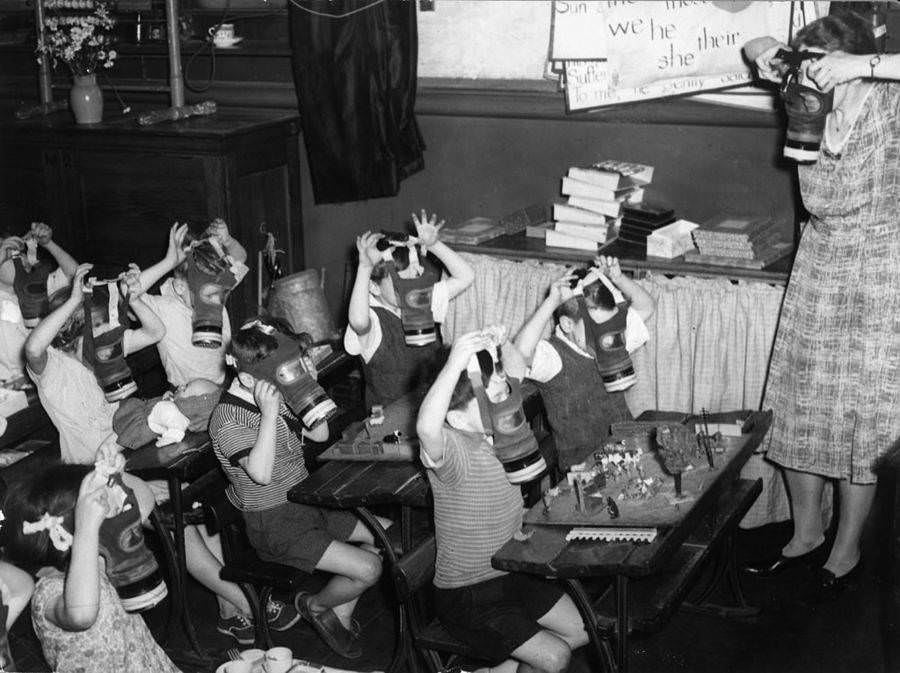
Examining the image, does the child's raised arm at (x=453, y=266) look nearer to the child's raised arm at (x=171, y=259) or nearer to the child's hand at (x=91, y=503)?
the child's raised arm at (x=171, y=259)

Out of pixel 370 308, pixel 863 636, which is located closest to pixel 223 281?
pixel 370 308

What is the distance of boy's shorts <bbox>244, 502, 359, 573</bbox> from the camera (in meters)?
4.39

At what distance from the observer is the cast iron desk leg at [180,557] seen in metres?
4.41

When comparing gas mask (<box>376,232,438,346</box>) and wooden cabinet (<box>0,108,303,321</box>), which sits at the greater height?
wooden cabinet (<box>0,108,303,321</box>)

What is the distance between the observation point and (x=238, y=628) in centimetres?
483

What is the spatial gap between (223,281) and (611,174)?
186 cm

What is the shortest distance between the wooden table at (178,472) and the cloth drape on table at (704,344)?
165 cm

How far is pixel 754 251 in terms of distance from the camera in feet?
17.1

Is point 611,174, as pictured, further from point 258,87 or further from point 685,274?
point 258,87

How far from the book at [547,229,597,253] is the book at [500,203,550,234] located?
0.26m

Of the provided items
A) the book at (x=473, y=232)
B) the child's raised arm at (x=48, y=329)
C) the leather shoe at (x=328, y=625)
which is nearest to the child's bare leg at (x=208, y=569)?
the leather shoe at (x=328, y=625)

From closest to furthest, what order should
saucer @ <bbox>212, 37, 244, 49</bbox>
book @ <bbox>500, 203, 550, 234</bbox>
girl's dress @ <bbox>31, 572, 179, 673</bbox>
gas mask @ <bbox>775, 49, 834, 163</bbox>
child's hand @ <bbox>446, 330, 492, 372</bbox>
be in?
girl's dress @ <bbox>31, 572, 179, 673</bbox> → child's hand @ <bbox>446, 330, 492, 372</bbox> → gas mask @ <bbox>775, 49, 834, 163</bbox> → book @ <bbox>500, 203, 550, 234</bbox> → saucer @ <bbox>212, 37, 244, 49</bbox>

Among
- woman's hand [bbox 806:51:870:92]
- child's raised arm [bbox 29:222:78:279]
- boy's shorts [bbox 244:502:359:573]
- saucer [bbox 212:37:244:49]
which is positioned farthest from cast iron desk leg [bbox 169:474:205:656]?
saucer [bbox 212:37:244:49]

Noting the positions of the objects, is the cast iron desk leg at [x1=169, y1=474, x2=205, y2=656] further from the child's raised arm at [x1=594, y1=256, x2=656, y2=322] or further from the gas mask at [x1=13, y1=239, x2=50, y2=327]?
the child's raised arm at [x1=594, y1=256, x2=656, y2=322]
